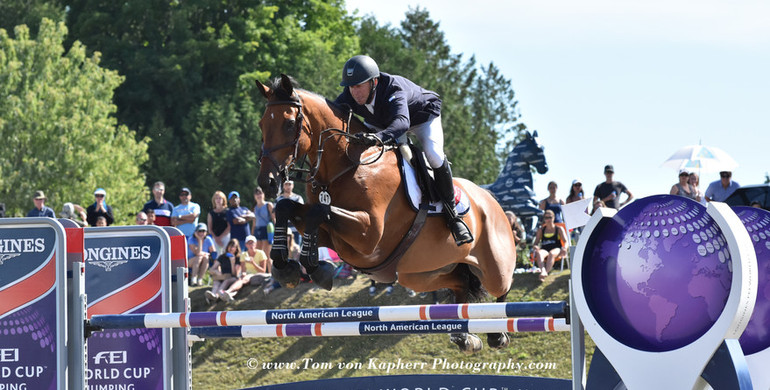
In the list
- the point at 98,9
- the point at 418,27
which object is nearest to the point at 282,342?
the point at 98,9

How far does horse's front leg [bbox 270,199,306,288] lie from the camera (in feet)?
18.5

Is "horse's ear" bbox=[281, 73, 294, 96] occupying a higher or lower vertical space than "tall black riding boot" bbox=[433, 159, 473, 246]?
higher

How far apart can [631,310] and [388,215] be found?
270 cm

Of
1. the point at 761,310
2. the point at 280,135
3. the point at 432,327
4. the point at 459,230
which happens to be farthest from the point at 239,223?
the point at 761,310

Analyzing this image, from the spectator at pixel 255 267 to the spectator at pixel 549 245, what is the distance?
133 inches

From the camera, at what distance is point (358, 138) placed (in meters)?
5.66

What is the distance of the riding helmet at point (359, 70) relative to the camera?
18.9 ft

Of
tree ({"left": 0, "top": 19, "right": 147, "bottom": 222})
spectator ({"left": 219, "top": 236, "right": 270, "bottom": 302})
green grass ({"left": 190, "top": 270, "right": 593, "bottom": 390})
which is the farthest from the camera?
tree ({"left": 0, "top": 19, "right": 147, "bottom": 222})

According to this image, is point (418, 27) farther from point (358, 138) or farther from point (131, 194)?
point (358, 138)

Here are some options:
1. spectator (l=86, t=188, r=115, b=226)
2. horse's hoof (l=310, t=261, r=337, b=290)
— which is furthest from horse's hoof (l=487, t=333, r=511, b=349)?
spectator (l=86, t=188, r=115, b=226)

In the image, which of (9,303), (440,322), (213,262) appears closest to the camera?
(440,322)

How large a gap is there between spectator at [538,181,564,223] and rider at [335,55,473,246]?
17.8ft

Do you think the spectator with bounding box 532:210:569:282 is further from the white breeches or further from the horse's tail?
the white breeches

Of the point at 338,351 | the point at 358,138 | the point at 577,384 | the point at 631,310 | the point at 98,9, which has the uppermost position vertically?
the point at 98,9
